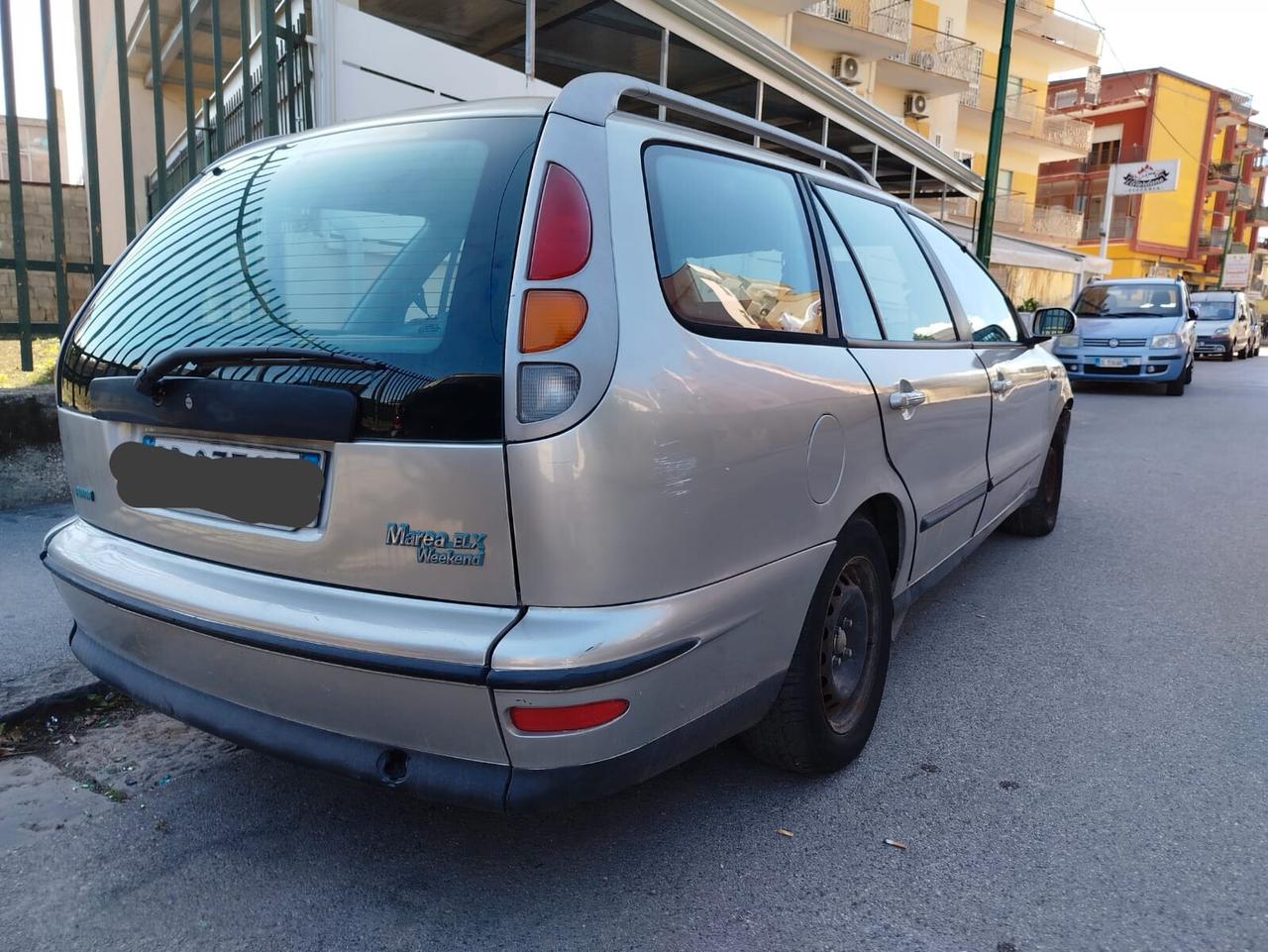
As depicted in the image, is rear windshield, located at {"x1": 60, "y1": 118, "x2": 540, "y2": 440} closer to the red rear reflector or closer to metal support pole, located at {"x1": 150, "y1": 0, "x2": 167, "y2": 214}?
the red rear reflector

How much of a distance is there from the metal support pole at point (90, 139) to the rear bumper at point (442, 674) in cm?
380

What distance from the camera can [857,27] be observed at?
2141 centimetres

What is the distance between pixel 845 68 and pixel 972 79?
8.02 meters

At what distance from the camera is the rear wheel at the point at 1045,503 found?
5254mm

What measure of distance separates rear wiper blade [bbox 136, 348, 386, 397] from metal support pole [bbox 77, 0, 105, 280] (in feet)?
12.5

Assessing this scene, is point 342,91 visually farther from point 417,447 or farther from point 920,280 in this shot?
point 417,447

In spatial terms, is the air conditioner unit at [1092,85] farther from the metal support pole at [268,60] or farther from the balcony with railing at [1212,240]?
the metal support pole at [268,60]

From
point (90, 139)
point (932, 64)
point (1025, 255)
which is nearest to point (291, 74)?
point (90, 139)

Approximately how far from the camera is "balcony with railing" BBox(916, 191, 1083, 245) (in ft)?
89.6

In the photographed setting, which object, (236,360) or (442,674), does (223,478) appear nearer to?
(236,360)

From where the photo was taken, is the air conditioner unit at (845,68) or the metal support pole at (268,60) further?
the air conditioner unit at (845,68)

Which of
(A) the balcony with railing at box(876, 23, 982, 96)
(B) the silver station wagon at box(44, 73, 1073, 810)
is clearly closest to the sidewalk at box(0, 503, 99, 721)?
(B) the silver station wagon at box(44, 73, 1073, 810)

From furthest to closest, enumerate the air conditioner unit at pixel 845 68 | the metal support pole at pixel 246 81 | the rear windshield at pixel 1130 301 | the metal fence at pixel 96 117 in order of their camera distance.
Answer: the air conditioner unit at pixel 845 68, the rear windshield at pixel 1130 301, the metal support pole at pixel 246 81, the metal fence at pixel 96 117

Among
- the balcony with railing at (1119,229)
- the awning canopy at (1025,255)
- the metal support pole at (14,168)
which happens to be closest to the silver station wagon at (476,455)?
the metal support pole at (14,168)
